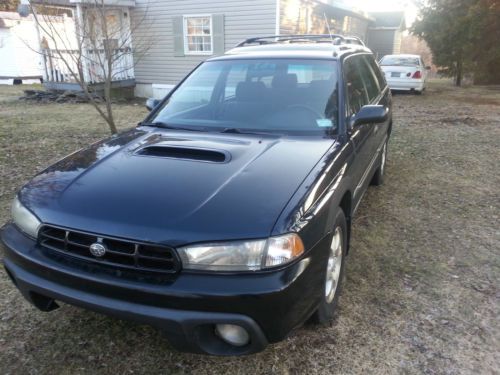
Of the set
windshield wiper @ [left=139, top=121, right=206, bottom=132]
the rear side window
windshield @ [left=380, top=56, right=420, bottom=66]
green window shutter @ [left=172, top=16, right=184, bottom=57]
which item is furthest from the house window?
windshield wiper @ [left=139, top=121, right=206, bottom=132]

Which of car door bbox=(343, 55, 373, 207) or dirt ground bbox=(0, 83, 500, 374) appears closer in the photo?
dirt ground bbox=(0, 83, 500, 374)

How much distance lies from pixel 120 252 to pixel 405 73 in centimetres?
1565

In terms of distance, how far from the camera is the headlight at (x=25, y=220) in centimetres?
235

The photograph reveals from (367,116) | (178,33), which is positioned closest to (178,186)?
(367,116)

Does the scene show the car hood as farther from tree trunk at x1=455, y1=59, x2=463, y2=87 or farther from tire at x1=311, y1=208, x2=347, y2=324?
tree trunk at x1=455, y1=59, x2=463, y2=87

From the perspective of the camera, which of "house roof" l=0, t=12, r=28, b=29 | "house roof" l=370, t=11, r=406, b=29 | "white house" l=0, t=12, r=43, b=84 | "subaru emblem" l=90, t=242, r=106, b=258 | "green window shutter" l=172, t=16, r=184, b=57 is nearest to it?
"subaru emblem" l=90, t=242, r=106, b=258

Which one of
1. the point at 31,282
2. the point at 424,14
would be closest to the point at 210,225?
the point at 31,282

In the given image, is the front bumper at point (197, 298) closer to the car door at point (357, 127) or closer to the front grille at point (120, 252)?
the front grille at point (120, 252)

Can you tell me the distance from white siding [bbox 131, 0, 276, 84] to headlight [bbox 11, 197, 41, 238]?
1129cm

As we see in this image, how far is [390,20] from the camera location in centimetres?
2866

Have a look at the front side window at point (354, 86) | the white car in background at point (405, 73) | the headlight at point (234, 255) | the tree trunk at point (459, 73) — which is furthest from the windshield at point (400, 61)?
the headlight at point (234, 255)

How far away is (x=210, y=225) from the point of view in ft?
6.84

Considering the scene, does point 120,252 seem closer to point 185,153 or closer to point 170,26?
point 185,153

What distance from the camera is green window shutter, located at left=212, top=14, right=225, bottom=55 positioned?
13.2 metres
